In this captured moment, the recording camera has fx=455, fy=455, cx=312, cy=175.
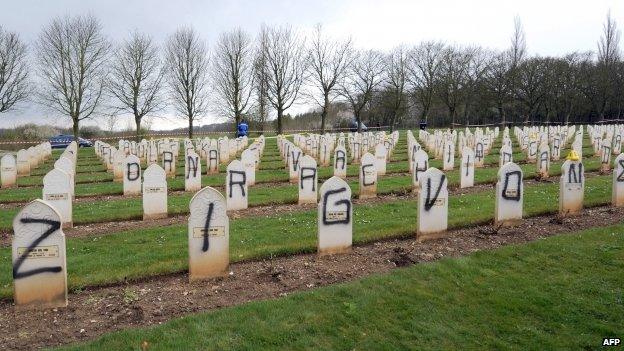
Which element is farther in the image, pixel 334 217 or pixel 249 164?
pixel 249 164

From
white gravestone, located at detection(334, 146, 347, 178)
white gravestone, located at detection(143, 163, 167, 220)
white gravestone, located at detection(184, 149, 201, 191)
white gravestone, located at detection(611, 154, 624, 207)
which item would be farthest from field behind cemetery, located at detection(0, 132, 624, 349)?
white gravestone, located at detection(334, 146, 347, 178)

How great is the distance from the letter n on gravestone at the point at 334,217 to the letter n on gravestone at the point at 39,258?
10.7 ft

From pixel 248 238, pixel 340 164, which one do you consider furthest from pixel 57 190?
pixel 340 164

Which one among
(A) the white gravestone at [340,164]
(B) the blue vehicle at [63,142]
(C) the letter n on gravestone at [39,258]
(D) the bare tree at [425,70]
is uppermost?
(D) the bare tree at [425,70]

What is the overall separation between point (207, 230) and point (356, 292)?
1995mm

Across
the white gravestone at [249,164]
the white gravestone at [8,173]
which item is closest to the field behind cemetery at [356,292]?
the white gravestone at [249,164]

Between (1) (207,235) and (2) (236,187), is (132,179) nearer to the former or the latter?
(2) (236,187)

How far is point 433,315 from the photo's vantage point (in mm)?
4586

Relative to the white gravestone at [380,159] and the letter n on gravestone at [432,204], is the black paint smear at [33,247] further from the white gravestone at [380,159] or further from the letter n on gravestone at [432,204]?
the white gravestone at [380,159]

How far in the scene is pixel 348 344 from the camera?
405 cm

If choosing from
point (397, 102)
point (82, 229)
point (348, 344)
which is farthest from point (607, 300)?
point (397, 102)

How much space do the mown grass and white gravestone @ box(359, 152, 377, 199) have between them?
1.06 metres

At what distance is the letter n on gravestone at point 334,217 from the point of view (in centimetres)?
645

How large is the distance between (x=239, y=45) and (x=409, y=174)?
113ft
